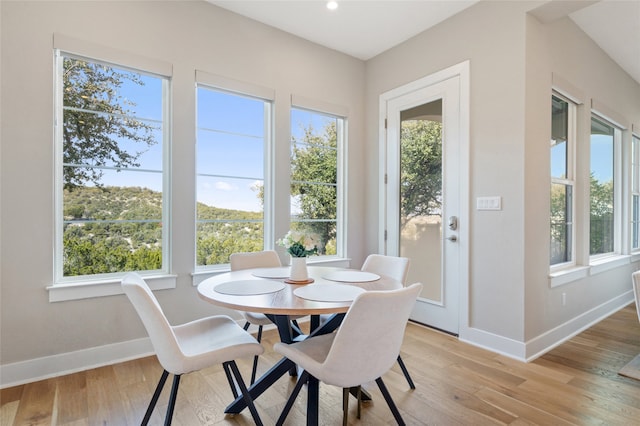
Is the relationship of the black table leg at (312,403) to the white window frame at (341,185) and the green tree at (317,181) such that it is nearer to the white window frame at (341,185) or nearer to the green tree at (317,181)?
the green tree at (317,181)

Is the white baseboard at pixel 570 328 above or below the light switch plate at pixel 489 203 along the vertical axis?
below

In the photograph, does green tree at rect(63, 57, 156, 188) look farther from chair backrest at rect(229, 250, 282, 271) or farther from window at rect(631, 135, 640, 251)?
window at rect(631, 135, 640, 251)

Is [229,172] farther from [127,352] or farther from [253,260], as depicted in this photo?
[127,352]

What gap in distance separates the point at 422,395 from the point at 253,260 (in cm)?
148

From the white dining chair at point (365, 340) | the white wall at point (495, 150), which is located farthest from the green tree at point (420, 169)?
the white dining chair at point (365, 340)

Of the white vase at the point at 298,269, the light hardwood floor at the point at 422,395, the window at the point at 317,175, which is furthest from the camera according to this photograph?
the window at the point at 317,175

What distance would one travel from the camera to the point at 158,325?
1353mm

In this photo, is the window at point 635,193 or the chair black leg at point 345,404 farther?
the window at point 635,193

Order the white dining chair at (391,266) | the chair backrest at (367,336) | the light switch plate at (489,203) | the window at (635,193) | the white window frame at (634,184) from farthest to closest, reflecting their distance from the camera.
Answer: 1. the window at (635,193)
2. the white window frame at (634,184)
3. the light switch plate at (489,203)
4. the white dining chair at (391,266)
5. the chair backrest at (367,336)

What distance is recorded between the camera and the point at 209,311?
2.87 metres

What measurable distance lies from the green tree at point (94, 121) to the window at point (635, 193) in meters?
5.87

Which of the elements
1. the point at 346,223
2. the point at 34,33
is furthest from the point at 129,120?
the point at 346,223

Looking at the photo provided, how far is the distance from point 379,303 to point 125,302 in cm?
210

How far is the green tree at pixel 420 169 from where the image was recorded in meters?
3.21
